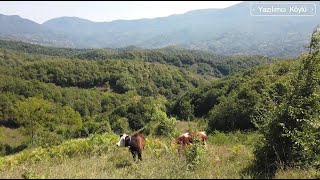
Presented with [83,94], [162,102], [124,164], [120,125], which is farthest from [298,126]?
[83,94]

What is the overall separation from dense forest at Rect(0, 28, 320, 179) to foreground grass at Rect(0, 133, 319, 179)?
978 millimetres

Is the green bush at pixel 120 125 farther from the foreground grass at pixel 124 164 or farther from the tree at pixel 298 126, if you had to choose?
the tree at pixel 298 126

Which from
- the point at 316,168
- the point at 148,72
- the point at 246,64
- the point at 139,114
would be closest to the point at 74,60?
the point at 148,72

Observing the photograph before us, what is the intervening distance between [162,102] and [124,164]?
319 ft

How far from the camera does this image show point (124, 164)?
10.0 m

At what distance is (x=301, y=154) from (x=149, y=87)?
132048 mm

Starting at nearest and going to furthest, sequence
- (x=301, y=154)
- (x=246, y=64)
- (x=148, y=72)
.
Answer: (x=301, y=154) → (x=148, y=72) → (x=246, y=64)

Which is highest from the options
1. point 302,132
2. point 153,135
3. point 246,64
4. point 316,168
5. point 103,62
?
point 302,132

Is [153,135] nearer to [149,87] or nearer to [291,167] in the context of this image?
[291,167]

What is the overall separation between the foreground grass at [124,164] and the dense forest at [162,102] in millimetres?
978

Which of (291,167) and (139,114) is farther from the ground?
(291,167)

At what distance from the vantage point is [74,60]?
147m

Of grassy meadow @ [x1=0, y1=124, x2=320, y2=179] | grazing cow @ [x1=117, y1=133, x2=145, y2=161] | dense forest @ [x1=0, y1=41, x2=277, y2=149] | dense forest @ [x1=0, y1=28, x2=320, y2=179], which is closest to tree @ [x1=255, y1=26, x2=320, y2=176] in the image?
dense forest @ [x1=0, y1=28, x2=320, y2=179]

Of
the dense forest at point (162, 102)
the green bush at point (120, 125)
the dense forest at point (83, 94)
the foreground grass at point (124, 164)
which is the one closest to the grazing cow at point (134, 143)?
the foreground grass at point (124, 164)
